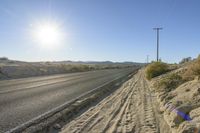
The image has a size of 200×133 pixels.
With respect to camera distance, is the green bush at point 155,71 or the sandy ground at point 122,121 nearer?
the sandy ground at point 122,121

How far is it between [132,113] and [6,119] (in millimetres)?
4316

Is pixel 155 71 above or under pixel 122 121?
above

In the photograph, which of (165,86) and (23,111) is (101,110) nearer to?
(23,111)

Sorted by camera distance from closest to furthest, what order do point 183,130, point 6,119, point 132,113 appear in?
1. point 183,130
2. point 6,119
3. point 132,113

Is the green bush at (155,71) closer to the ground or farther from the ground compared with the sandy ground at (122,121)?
farther from the ground

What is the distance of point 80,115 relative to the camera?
34.5ft

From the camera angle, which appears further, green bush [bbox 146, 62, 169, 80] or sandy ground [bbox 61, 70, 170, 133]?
green bush [bbox 146, 62, 169, 80]

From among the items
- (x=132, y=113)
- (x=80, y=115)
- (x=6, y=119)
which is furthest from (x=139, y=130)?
(x=6, y=119)

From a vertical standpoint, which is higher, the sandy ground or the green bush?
the green bush

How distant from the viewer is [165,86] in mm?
15664

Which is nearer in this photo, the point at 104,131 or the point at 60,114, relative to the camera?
the point at 104,131

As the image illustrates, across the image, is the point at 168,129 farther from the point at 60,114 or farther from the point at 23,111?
the point at 23,111

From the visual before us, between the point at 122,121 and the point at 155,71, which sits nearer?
the point at 122,121

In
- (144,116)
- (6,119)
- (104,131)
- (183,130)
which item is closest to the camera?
(183,130)
